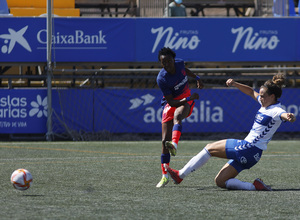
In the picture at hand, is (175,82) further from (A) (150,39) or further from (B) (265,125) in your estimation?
(A) (150,39)

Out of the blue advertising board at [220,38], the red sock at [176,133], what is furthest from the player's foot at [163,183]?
the blue advertising board at [220,38]

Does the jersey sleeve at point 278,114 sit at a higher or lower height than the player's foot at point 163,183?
higher

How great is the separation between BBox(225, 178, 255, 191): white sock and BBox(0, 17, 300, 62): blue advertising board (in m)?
9.28

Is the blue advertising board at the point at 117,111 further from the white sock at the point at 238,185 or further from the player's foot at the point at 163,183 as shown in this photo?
the white sock at the point at 238,185

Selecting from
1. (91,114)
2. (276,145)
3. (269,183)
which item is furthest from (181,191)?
(91,114)

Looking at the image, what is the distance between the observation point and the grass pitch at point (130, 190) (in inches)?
203

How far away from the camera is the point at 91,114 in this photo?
15.2 meters

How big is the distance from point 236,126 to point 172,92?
26.0 feet

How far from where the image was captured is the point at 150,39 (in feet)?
51.9

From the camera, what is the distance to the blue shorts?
6781mm

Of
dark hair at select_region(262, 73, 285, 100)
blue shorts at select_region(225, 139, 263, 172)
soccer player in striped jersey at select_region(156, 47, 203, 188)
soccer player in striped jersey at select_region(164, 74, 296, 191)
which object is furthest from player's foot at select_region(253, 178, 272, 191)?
soccer player in striped jersey at select_region(156, 47, 203, 188)

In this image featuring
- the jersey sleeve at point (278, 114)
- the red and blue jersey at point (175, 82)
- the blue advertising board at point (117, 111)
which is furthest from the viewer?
the blue advertising board at point (117, 111)

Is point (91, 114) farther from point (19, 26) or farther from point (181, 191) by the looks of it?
point (181, 191)

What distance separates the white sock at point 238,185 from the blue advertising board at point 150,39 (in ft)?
30.5
